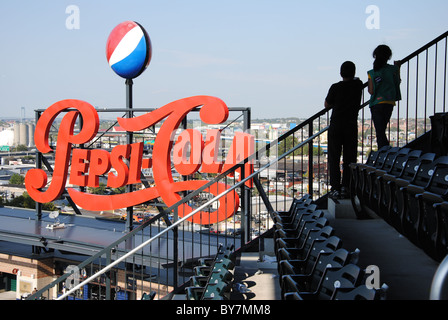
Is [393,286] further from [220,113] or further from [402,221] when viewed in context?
[220,113]

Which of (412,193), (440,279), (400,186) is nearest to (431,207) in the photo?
(412,193)

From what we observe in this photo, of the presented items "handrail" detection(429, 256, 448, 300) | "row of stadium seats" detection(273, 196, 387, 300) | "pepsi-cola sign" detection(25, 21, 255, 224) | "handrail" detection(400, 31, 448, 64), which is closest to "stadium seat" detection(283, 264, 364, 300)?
"row of stadium seats" detection(273, 196, 387, 300)

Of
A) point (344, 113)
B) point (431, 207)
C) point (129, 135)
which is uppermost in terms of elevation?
point (344, 113)

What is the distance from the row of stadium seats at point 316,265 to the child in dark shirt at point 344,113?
1.00 m

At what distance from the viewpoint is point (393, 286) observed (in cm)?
392

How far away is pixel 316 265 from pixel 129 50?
32.2ft

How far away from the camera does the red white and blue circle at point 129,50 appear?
1239cm

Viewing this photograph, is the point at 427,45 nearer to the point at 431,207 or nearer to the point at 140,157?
the point at 431,207

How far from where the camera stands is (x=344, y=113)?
20.5ft

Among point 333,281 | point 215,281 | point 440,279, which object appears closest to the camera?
point 440,279

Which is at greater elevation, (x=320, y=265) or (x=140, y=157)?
(x=140, y=157)

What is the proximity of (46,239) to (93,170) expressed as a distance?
6.74ft
